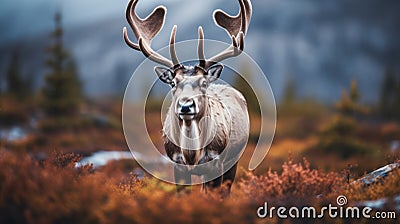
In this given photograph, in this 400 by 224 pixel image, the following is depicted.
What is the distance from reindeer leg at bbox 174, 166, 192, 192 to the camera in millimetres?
7121

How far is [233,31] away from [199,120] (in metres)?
2.45

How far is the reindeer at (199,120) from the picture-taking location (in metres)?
6.67

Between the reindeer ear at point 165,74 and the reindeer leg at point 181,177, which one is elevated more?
the reindeer ear at point 165,74

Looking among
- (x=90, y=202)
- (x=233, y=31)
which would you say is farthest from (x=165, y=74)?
(x=90, y=202)

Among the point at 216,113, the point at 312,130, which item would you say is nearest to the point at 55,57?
the point at 312,130

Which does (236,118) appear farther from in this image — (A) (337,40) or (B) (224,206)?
(A) (337,40)

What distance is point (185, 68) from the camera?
23.0 feet

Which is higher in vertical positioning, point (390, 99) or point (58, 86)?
point (390, 99)

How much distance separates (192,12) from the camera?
83.9 metres

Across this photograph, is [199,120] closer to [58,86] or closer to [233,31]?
[233,31]

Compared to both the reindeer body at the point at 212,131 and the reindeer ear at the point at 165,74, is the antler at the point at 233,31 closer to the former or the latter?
the reindeer ear at the point at 165,74

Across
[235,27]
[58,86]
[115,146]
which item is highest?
[58,86]

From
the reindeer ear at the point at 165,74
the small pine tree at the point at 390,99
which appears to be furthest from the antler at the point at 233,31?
the small pine tree at the point at 390,99

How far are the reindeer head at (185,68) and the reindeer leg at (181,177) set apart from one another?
0.99 meters
